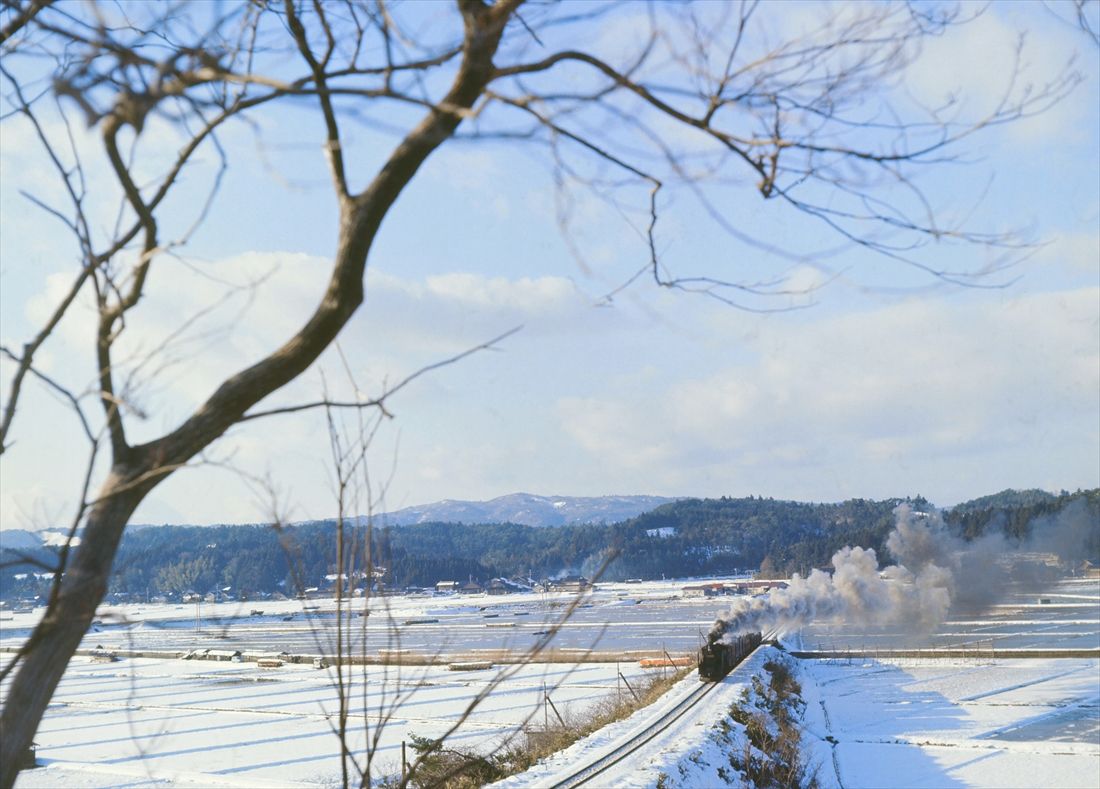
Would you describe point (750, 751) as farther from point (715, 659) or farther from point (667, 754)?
point (715, 659)

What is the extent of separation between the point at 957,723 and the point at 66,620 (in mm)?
34659

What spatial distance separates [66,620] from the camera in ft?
8.65

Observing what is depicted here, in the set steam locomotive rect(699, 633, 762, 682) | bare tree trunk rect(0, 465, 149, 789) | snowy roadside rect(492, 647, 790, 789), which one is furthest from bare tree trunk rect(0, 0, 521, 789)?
steam locomotive rect(699, 633, 762, 682)

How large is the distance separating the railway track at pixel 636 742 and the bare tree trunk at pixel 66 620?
15152mm

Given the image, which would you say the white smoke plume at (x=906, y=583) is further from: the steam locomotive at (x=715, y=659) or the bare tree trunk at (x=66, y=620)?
the bare tree trunk at (x=66, y=620)

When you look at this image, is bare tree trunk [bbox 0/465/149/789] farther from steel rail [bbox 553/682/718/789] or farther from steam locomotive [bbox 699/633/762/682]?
steam locomotive [bbox 699/633/762/682]

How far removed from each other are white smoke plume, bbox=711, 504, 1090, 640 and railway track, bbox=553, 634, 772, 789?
887 cm

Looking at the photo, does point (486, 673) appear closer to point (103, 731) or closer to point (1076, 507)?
point (103, 731)

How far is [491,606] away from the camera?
127688 mm

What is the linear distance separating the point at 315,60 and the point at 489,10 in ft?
1.89

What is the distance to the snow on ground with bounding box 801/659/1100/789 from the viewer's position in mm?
24688

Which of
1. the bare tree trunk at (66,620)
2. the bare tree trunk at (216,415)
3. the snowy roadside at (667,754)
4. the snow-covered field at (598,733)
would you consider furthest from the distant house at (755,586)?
the bare tree trunk at (66,620)

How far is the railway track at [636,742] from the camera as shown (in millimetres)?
17375

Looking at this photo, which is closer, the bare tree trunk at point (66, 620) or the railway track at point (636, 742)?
the bare tree trunk at point (66, 620)
